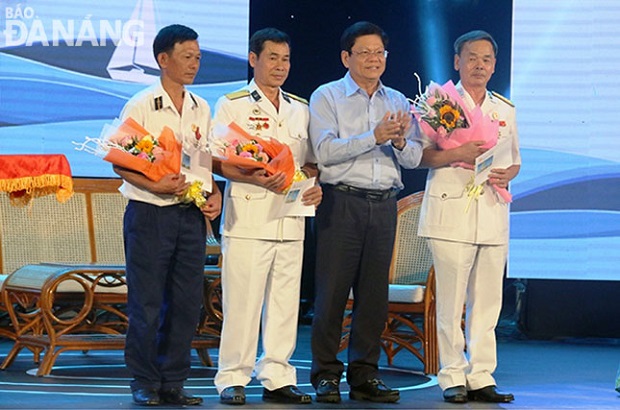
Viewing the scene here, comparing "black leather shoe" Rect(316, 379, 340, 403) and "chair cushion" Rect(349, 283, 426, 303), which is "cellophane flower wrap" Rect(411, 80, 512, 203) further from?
"chair cushion" Rect(349, 283, 426, 303)

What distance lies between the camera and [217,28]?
817cm

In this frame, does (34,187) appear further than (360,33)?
Yes

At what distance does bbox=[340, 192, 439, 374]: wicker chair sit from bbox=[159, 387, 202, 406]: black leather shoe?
1.77m

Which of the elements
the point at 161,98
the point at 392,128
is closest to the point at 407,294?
the point at 392,128

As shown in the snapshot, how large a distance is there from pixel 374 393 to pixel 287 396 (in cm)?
43

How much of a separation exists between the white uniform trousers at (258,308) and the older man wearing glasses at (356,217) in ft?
0.54

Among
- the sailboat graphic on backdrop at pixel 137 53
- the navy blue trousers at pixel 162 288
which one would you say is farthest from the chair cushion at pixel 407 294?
the sailboat graphic on backdrop at pixel 137 53

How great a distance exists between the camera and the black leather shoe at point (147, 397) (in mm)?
4875

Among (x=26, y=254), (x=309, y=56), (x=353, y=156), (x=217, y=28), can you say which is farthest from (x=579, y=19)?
(x=26, y=254)

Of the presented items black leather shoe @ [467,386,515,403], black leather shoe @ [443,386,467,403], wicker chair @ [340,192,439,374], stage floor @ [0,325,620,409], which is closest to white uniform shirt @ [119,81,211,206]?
stage floor @ [0,325,620,409]

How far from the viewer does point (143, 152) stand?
4812mm

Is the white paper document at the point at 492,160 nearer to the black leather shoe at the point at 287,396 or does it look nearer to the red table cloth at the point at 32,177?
the black leather shoe at the point at 287,396

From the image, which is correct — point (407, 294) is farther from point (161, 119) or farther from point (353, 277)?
point (161, 119)

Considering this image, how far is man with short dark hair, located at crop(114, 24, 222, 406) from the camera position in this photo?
486cm
